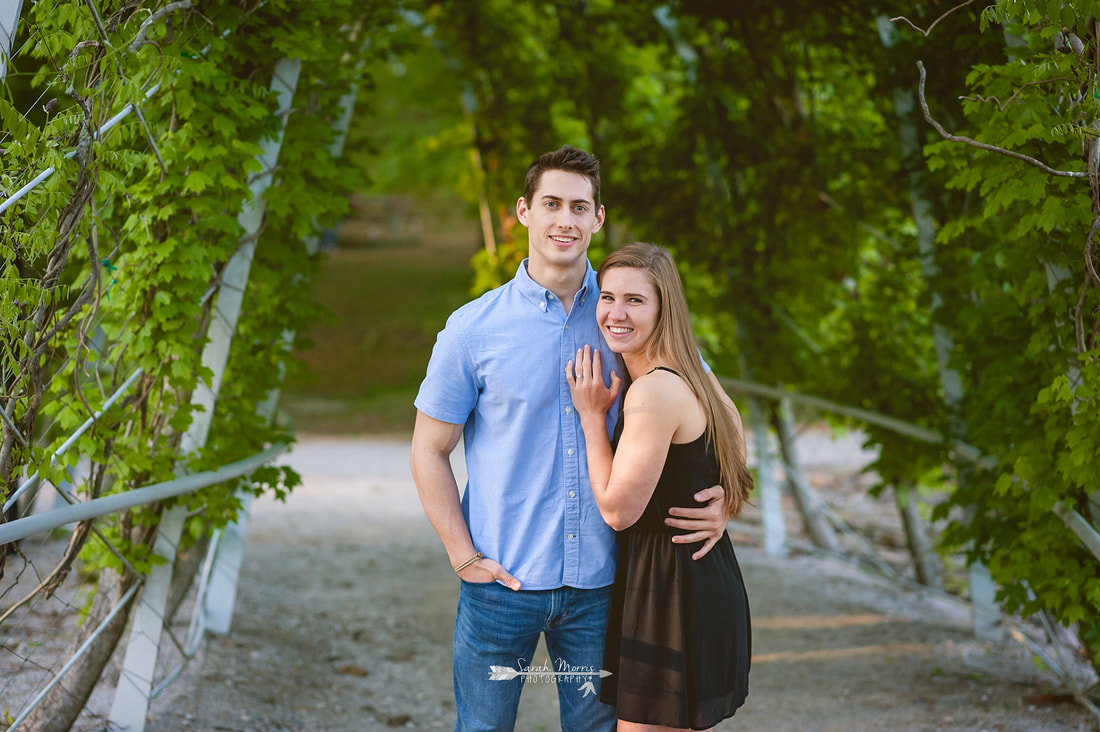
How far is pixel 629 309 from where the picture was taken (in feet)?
7.04

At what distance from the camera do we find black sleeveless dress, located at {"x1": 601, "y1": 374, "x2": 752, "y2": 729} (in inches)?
84.4

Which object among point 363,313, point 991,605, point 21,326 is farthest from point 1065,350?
point 363,313

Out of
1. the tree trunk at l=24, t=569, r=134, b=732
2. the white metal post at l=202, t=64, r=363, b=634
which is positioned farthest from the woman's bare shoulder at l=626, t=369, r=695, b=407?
the white metal post at l=202, t=64, r=363, b=634

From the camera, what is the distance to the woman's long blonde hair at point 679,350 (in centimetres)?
216

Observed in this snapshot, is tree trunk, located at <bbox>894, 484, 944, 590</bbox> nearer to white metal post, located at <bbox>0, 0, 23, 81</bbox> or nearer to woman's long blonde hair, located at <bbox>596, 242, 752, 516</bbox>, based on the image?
woman's long blonde hair, located at <bbox>596, 242, 752, 516</bbox>

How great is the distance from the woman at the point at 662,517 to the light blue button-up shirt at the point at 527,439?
84 millimetres

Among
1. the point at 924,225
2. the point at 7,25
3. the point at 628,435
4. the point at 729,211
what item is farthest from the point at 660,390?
the point at 729,211

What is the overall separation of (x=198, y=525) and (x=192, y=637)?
0.92 meters

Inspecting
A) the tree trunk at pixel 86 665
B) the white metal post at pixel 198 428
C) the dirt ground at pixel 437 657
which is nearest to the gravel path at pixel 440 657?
the dirt ground at pixel 437 657

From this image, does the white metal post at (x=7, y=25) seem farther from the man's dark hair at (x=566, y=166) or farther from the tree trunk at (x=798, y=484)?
the tree trunk at (x=798, y=484)

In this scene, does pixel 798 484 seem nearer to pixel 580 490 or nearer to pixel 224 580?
pixel 224 580

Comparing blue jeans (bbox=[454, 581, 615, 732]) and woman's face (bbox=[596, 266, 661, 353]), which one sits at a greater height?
woman's face (bbox=[596, 266, 661, 353])

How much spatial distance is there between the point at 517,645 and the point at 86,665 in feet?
5.80

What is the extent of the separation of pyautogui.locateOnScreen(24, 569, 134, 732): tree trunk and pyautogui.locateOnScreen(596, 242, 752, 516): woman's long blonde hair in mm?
2209
